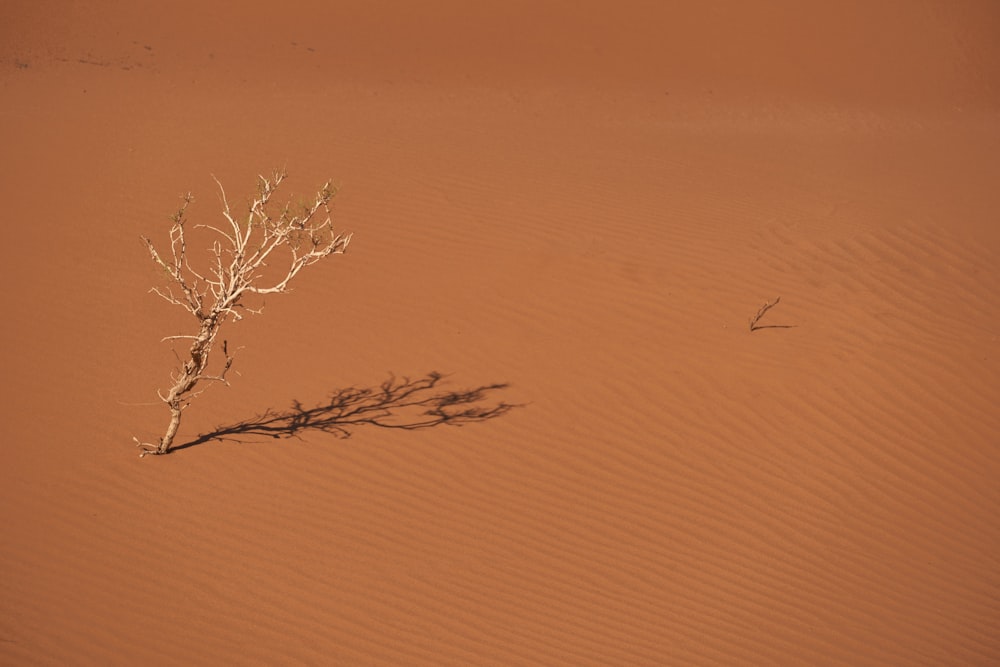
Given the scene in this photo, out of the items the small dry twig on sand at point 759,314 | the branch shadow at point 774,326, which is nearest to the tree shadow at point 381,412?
the small dry twig on sand at point 759,314

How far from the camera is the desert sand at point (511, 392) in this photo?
489 cm

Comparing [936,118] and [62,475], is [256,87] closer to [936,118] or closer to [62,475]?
[62,475]

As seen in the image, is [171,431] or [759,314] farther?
[759,314]

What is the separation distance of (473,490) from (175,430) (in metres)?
2.09

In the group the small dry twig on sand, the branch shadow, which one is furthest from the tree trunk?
the branch shadow

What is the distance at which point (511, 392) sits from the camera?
6793mm

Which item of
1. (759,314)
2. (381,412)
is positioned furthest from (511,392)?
(759,314)

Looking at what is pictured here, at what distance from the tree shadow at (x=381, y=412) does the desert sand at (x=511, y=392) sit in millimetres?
107

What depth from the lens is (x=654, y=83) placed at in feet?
51.3

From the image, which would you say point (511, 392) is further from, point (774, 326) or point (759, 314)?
point (774, 326)

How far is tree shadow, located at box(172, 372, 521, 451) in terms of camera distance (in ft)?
20.2

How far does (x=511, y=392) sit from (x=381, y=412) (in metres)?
1.08

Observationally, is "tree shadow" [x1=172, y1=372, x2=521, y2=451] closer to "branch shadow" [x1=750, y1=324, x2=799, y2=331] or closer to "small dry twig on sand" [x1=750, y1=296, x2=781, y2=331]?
"small dry twig on sand" [x1=750, y1=296, x2=781, y2=331]

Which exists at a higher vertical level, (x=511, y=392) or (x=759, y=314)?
(x=759, y=314)
